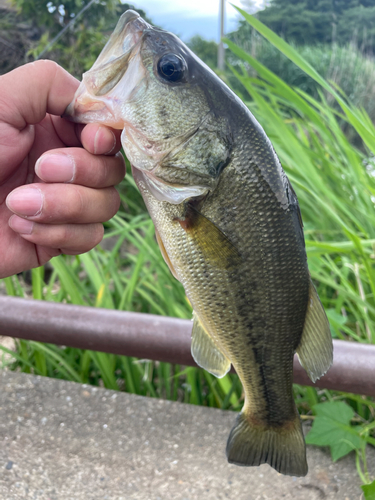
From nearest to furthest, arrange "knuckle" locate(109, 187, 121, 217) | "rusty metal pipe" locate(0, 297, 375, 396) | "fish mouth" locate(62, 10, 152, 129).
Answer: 1. "fish mouth" locate(62, 10, 152, 129)
2. "knuckle" locate(109, 187, 121, 217)
3. "rusty metal pipe" locate(0, 297, 375, 396)

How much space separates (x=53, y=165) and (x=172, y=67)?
311mm

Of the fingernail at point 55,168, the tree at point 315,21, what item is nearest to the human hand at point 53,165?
the fingernail at point 55,168

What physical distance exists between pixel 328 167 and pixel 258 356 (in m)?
1.36

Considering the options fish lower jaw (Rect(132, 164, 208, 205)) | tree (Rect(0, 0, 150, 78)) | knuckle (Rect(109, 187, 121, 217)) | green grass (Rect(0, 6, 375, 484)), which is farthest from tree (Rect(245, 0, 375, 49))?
fish lower jaw (Rect(132, 164, 208, 205))

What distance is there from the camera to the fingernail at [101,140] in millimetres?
816

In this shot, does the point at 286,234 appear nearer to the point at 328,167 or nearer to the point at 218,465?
the point at 218,465

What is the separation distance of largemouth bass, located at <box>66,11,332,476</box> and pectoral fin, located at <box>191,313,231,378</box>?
0.05 m

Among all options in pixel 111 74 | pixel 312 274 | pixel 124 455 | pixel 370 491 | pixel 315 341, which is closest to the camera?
pixel 111 74

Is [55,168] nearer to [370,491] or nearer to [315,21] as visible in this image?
[370,491]

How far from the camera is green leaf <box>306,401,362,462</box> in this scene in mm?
1377

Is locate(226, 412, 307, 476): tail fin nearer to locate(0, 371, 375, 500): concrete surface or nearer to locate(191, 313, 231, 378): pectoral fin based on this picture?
locate(191, 313, 231, 378): pectoral fin

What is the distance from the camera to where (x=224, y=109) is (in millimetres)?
716

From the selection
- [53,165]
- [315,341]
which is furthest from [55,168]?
[315,341]

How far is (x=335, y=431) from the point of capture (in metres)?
1.40
